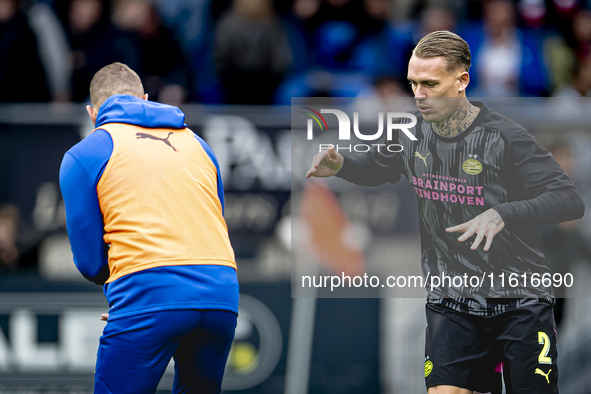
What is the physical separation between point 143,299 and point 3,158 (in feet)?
14.1

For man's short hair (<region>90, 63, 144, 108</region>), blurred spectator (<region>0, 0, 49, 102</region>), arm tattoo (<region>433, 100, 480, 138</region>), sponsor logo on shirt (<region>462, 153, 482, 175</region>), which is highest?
blurred spectator (<region>0, 0, 49, 102</region>)

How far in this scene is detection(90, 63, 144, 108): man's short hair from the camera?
3.99 metres

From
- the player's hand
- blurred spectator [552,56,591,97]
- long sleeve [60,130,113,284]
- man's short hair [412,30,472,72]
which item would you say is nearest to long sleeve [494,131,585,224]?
man's short hair [412,30,472,72]

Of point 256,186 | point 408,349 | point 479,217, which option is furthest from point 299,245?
point 479,217

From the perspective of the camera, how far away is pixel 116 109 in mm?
3775

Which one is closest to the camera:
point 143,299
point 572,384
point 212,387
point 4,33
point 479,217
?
point 143,299

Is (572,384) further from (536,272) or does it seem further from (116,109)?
(116,109)

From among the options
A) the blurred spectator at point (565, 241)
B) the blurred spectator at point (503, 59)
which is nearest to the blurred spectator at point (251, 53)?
the blurred spectator at point (503, 59)

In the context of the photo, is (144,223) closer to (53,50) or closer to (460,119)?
(460,119)

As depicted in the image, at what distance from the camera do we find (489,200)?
13.1 feet

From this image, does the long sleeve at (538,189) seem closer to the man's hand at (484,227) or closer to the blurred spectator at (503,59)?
the man's hand at (484,227)

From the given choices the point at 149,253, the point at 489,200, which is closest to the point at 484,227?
the point at 489,200

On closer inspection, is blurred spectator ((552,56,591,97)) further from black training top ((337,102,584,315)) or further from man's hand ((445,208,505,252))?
man's hand ((445,208,505,252))

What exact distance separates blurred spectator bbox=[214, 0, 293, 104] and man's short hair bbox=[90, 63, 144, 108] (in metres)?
3.62
